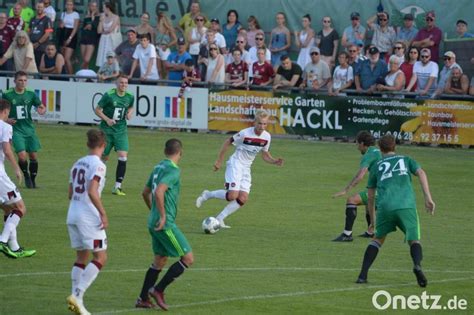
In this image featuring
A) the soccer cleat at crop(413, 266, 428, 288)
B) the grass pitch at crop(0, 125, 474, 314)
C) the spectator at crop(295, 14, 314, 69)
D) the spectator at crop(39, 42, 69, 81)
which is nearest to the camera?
the grass pitch at crop(0, 125, 474, 314)

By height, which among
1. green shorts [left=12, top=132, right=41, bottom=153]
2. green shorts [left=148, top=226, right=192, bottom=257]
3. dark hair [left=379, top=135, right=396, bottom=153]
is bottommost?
green shorts [left=148, top=226, right=192, bottom=257]

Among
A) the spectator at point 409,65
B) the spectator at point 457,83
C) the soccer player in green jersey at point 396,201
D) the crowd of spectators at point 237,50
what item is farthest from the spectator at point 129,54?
the soccer player in green jersey at point 396,201

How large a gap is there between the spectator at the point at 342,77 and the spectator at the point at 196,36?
4.47 meters

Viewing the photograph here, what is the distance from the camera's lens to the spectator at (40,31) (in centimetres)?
3381

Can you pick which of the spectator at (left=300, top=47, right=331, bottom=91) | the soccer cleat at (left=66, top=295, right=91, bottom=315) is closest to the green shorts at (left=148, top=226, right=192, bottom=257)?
the soccer cleat at (left=66, top=295, right=91, bottom=315)

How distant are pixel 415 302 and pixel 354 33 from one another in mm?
18318

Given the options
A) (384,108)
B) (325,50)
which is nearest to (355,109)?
(384,108)

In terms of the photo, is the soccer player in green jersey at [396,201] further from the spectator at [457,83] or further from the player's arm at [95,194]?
the spectator at [457,83]

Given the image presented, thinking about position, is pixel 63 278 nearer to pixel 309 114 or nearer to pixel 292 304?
pixel 292 304

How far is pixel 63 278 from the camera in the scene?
47.8 feet

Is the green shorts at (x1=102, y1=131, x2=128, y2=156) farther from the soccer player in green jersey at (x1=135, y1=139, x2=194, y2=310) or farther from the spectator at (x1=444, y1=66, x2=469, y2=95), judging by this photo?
the soccer player in green jersey at (x1=135, y1=139, x2=194, y2=310)

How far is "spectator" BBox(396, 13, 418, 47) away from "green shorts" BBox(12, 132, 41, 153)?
11.4m

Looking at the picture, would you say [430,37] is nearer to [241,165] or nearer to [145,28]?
[145,28]

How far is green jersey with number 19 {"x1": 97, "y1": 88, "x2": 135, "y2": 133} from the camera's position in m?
22.6
